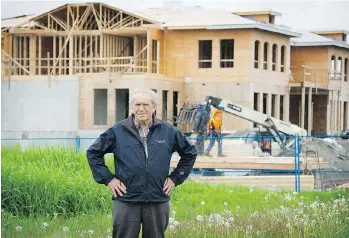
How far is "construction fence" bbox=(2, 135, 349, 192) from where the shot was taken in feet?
58.2

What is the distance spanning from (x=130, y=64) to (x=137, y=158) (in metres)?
25.6

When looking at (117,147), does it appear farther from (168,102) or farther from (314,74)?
(314,74)

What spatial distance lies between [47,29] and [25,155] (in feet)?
61.7

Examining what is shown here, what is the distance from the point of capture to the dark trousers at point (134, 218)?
6.98 meters

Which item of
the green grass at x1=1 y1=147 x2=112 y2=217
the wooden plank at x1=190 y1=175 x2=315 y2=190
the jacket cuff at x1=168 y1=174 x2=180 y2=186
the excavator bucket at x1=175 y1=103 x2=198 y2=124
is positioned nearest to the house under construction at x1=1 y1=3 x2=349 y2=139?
the excavator bucket at x1=175 y1=103 x2=198 y2=124

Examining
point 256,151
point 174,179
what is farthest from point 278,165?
point 174,179

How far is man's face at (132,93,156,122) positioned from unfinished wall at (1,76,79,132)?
85.6ft

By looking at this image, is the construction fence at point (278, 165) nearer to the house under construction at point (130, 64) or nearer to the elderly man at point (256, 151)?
the elderly man at point (256, 151)

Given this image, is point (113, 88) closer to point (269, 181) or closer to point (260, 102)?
point (260, 102)

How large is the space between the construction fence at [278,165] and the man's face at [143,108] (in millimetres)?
9942

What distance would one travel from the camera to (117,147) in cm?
699

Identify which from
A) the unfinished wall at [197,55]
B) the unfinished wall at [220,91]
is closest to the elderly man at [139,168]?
the unfinished wall at [220,91]

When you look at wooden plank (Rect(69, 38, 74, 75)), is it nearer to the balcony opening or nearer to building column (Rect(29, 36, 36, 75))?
building column (Rect(29, 36, 36, 75))

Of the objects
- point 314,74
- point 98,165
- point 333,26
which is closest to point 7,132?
point 314,74
